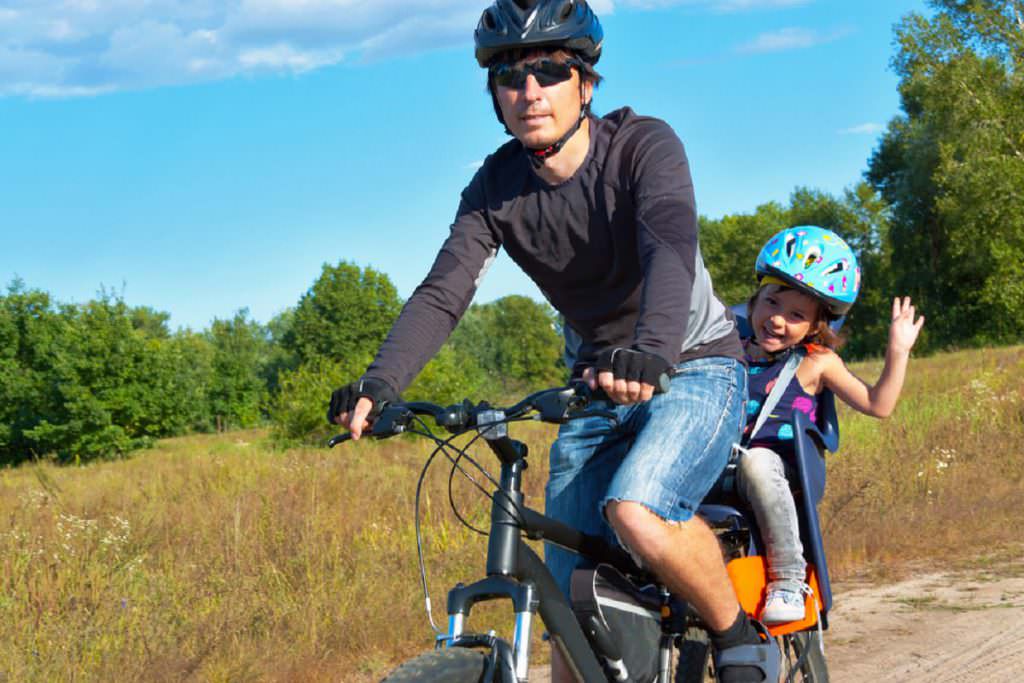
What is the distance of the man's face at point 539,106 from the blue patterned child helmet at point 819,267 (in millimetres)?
1193

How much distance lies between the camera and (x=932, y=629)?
5.56m

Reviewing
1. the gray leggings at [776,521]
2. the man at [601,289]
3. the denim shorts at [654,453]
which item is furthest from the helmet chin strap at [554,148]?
the gray leggings at [776,521]

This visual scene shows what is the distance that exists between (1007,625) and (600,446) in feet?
10.6

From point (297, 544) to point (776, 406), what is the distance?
3.60 m

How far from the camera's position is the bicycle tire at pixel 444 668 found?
7.57 feet

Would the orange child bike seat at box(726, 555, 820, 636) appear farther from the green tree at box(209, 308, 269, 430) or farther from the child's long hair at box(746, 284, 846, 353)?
the green tree at box(209, 308, 269, 430)

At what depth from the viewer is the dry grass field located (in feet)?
16.1

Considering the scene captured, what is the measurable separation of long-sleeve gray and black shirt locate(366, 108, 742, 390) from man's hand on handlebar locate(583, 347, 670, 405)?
0.45m

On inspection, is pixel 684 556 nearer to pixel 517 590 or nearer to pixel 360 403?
pixel 517 590

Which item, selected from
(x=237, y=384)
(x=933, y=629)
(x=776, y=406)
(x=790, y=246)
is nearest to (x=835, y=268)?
(x=790, y=246)

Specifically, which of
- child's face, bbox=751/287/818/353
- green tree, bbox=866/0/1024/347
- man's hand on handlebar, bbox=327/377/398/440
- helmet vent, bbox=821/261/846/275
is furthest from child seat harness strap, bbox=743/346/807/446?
green tree, bbox=866/0/1024/347

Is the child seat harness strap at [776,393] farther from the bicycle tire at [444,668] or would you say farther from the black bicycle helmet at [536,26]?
the bicycle tire at [444,668]

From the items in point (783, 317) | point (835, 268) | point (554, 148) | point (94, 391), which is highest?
point (94, 391)

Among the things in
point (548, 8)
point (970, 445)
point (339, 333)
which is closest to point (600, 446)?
point (548, 8)
